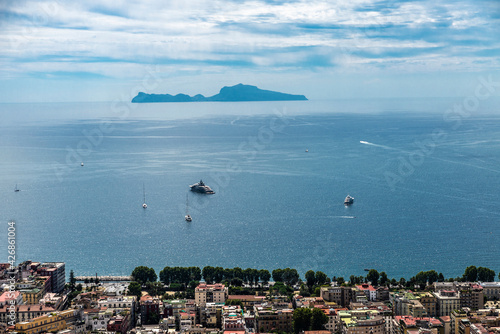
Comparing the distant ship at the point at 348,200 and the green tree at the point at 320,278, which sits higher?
the distant ship at the point at 348,200

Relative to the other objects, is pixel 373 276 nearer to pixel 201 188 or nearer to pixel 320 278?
pixel 320 278

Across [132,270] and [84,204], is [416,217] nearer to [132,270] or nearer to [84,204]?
[132,270]

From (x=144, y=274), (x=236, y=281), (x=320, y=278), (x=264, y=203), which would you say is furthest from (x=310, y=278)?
(x=264, y=203)

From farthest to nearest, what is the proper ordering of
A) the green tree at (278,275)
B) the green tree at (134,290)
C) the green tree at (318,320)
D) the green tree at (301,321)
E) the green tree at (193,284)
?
the green tree at (278,275) → the green tree at (193,284) → the green tree at (134,290) → the green tree at (301,321) → the green tree at (318,320)

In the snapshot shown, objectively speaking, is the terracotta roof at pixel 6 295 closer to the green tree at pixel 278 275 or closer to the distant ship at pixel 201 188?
the green tree at pixel 278 275

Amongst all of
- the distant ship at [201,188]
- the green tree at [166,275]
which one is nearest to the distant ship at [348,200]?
the distant ship at [201,188]

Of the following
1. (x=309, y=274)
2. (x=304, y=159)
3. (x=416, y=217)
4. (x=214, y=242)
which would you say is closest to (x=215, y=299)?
(x=309, y=274)

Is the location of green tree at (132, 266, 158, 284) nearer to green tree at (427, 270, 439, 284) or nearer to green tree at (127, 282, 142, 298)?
green tree at (127, 282, 142, 298)
